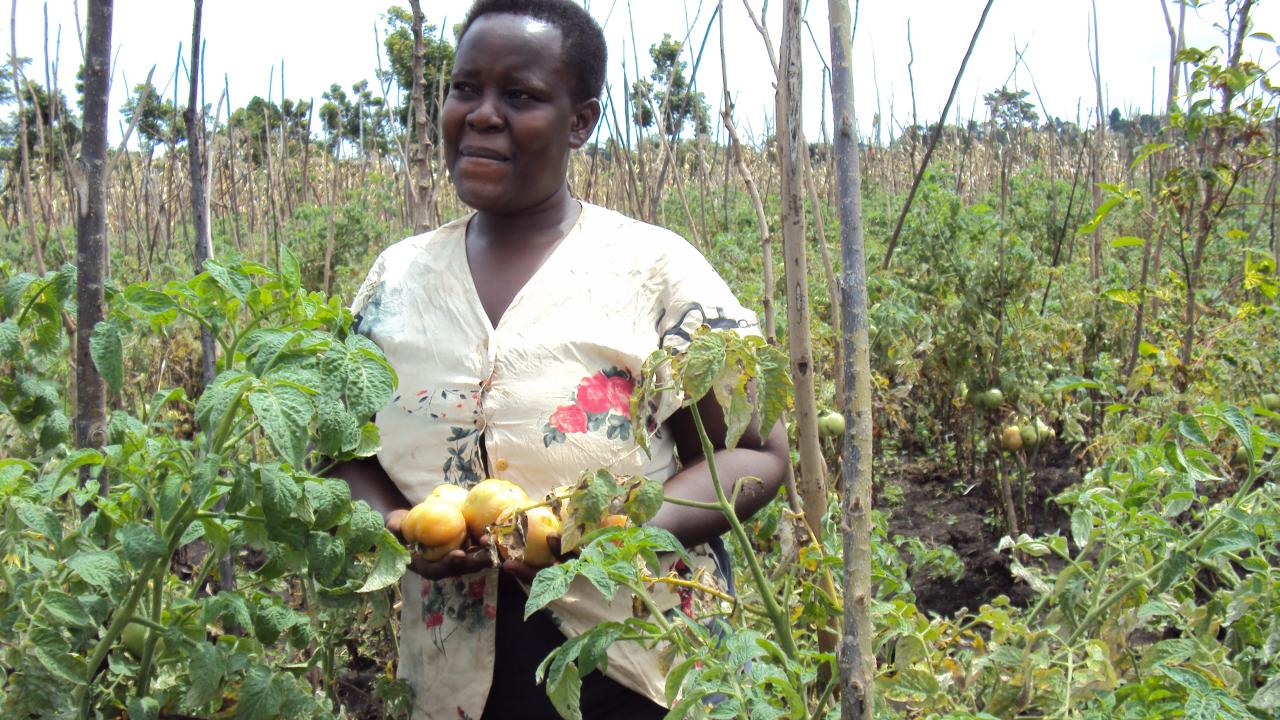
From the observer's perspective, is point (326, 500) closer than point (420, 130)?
Yes

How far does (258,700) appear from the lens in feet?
4.07

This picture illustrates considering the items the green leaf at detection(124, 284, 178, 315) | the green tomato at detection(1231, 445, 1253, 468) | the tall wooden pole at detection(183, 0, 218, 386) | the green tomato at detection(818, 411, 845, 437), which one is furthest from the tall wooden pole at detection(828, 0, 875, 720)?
the green tomato at detection(1231, 445, 1253, 468)

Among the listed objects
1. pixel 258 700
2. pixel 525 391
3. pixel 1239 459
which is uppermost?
pixel 525 391

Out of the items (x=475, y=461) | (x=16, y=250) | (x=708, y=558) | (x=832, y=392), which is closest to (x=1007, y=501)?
(x=832, y=392)

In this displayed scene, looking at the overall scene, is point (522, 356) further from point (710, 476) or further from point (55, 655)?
point (55, 655)

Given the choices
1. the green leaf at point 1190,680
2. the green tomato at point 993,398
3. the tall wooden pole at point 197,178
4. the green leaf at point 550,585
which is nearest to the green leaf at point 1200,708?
the green leaf at point 1190,680

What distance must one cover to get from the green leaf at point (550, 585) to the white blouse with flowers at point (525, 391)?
364 millimetres

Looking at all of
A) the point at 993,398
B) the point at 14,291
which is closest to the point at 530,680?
the point at 14,291

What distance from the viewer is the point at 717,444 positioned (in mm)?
1495

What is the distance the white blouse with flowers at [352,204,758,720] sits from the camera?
1.42 m

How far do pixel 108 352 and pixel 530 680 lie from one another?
67 centimetres

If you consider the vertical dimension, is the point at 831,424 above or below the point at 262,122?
below

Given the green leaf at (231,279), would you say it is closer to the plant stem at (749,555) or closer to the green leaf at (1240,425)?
the plant stem at (749,555)

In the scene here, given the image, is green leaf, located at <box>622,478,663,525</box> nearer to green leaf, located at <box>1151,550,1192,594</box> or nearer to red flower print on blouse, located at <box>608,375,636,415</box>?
red flower print on blouse, located at <box>608,375,636,415</box>
